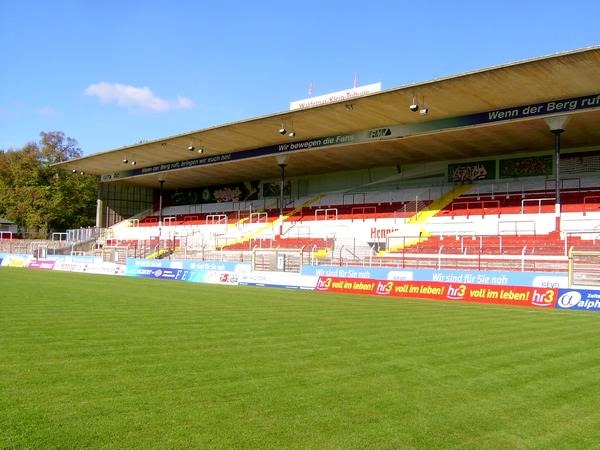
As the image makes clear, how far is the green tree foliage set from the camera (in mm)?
63594

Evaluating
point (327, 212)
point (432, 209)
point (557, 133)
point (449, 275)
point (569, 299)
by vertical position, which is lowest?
point (569, 299)

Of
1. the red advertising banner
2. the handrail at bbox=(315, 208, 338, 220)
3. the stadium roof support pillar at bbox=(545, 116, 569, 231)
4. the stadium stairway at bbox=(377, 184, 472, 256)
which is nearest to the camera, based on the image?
the red advertising banner

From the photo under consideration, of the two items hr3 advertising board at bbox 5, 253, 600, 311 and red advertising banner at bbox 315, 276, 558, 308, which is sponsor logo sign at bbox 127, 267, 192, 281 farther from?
red advertising banner at bbox 315, 276, 558, 308

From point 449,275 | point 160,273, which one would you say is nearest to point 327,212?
point 160,273

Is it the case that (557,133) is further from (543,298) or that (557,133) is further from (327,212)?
(327,212)

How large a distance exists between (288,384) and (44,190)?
211 feet

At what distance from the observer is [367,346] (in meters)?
9.59

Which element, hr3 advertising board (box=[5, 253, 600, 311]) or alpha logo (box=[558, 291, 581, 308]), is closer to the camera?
alpha logo (box=[558, 291, 581, 308])

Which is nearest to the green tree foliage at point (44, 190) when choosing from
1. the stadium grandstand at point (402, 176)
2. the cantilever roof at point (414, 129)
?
the stadium grandstand at point (402, 176)

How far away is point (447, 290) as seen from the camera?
73.9 feet

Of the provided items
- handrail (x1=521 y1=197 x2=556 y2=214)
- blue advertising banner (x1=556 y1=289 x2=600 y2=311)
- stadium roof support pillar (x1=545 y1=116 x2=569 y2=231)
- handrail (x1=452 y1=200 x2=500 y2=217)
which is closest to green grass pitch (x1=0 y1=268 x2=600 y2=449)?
blue advertising banner (x1=556 y1=289 x2=600 y2=311)

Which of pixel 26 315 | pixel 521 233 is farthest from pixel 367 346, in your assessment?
pixel 521 233

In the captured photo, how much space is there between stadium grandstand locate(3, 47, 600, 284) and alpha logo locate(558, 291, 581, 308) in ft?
6.80

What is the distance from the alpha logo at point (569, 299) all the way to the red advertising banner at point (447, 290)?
239 millimetres
